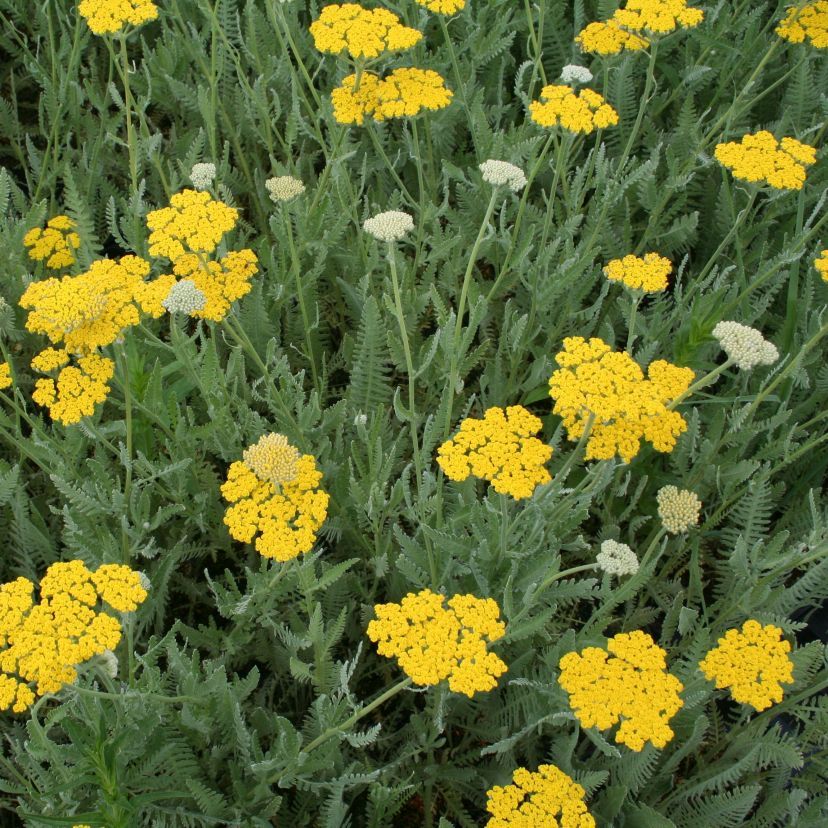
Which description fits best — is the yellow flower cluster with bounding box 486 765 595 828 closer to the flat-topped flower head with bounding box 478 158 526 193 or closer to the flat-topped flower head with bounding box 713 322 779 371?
the flat-topped flower head with bounding box 713 322 779 371

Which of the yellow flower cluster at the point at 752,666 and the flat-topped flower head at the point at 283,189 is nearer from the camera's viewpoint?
the yellow flower cluster at the point at 752,666

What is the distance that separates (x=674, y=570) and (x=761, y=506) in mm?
419

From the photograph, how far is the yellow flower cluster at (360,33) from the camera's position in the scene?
249 centimetres

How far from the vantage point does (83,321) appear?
6.48 feet

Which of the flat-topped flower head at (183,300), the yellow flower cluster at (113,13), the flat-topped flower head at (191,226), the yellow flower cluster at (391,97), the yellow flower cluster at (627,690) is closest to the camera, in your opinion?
the yellow flower cluster at (627,690)

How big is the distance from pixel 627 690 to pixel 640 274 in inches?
43.7

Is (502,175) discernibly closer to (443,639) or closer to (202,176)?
(202,176)

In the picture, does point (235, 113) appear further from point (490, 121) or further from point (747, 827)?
point (747, 827)

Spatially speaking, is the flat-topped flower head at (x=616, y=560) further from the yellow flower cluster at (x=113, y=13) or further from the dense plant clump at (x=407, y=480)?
the yellow flower cluster at (x=113, y=13)

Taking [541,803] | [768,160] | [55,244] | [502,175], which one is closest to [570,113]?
[502,175]

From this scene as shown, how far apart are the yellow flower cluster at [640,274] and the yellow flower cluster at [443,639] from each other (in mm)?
1016

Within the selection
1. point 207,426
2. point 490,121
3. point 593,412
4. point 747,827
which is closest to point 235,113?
point 490,121

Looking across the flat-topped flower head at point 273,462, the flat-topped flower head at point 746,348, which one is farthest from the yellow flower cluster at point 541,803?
the flat-topped flower head at point 746,348

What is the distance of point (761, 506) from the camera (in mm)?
2477
